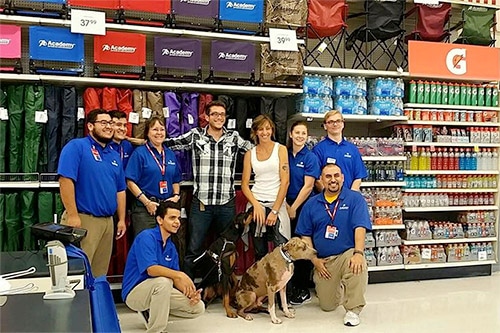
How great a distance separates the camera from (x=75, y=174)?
3867 mm

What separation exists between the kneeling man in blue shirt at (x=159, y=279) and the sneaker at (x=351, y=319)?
1.19 m

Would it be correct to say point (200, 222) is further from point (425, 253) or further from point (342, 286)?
point (425, 253)

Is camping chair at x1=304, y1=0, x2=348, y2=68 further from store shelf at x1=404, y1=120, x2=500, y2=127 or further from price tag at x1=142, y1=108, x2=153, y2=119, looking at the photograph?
price tag at x1=142, y1=108, x2=153, y2=119

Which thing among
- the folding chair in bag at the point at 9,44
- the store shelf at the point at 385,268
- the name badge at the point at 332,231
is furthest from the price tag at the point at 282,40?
the store shelf at the point at 385,268

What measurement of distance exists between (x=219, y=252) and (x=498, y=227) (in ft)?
11.7

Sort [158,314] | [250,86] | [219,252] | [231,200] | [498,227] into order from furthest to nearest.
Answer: [498,227] → [250,86] → [231,200] → [219,252] → [158,314]

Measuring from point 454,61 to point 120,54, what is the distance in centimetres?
354

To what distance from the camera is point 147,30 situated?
4.71 meters

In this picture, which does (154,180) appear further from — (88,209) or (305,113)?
(305,113)

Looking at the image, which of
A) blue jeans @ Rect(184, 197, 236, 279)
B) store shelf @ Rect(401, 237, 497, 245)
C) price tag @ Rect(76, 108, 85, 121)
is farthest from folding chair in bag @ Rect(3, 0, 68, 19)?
store shelf @ Rect(401, 237, 497, 245)

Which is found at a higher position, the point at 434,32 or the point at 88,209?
the point at 434,32

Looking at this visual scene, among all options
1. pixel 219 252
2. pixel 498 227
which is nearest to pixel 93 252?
pixel 219 252

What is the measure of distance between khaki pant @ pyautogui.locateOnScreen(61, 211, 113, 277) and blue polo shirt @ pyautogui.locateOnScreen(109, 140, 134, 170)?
21.5 inches

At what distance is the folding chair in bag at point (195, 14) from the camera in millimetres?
4742
